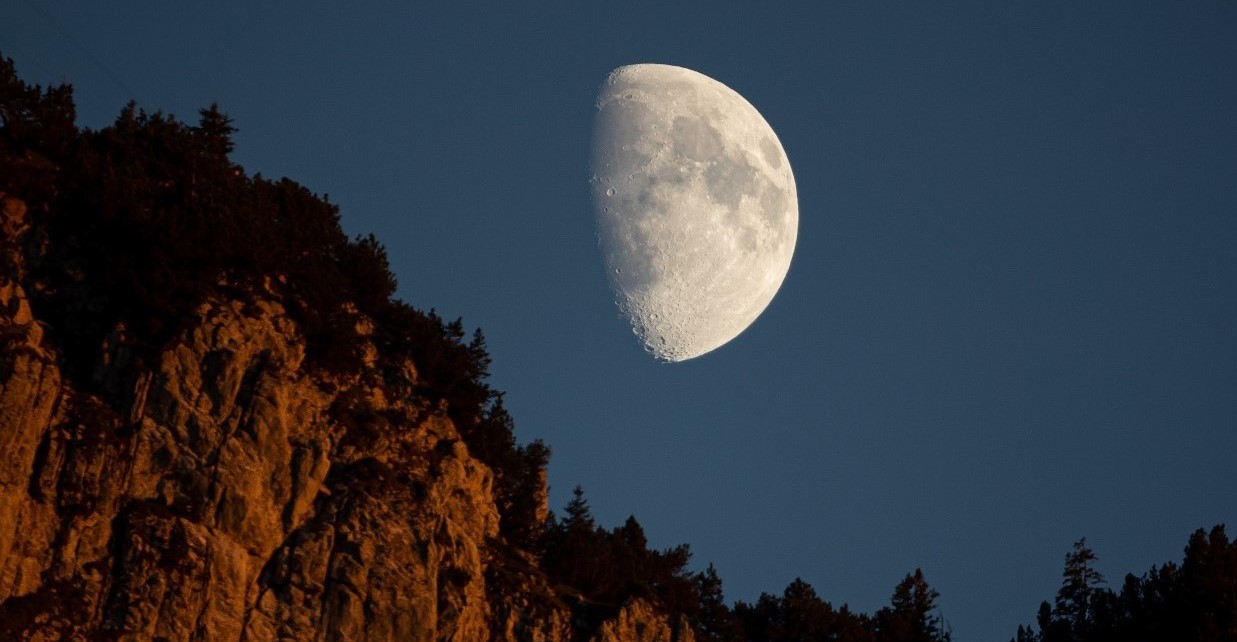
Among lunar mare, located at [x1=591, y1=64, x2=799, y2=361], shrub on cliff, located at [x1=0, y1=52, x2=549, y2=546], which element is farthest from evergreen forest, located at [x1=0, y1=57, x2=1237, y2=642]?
lunar mare, located at [x1=591, y1=64, x2=799, y2=361]

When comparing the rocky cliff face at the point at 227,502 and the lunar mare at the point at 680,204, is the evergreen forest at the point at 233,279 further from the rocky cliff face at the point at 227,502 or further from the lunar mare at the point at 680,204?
the lunar mare at the point at 680,204

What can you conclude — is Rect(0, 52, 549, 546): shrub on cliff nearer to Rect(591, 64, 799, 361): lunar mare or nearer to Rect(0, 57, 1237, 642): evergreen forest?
Rect(0, 57, 1237, 642): evergreen forest

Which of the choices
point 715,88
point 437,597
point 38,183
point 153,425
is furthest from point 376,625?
point 715,88

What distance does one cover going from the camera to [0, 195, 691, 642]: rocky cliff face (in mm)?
33719

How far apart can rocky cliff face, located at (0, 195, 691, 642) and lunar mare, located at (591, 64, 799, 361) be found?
49.0ft

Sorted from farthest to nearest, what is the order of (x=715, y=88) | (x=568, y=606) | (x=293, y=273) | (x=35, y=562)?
(x=715, y=88)
(x=568, y=606)
(x=293, y=273)
(x=35, y=562)

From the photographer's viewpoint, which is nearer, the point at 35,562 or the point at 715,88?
the point at 35,562

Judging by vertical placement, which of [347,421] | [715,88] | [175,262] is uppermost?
[715,88]

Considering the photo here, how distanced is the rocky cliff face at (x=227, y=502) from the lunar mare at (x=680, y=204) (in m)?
14.9

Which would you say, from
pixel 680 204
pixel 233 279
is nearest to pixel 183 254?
pixel 233 279

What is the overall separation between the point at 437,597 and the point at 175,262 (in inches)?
458

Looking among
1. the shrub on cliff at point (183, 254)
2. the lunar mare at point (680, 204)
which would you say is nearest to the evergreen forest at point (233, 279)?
the shrub on cliff at point (183, 254)

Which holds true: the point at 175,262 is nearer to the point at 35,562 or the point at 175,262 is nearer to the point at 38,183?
the point at 38,183

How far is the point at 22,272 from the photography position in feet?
125
